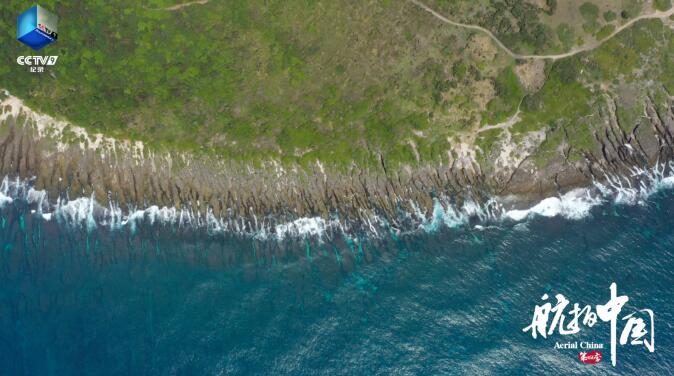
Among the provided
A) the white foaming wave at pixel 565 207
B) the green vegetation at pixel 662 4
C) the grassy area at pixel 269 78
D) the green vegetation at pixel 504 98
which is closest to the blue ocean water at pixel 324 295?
the white foaming wave at pixel 565 207

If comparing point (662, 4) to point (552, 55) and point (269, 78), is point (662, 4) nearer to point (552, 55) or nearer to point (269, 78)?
point (552, 55)

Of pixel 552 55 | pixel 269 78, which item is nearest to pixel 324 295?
pixel 269 78

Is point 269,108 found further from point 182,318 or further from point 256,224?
point 182,318

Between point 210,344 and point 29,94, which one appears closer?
point 210,344

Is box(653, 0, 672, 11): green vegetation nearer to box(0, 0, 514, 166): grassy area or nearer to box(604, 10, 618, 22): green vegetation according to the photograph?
box(604, 10, 618, 22): green vegetation

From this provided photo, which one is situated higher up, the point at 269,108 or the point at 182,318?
the point at 269,108

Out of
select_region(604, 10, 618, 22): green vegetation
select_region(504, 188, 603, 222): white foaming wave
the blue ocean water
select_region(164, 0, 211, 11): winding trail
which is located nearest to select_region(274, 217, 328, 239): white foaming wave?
the blue ocean water

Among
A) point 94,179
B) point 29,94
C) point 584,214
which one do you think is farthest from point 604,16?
point 29,94

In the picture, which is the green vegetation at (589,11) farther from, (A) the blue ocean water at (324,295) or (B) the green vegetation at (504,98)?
(A) the blue ocean water at (324,295)
